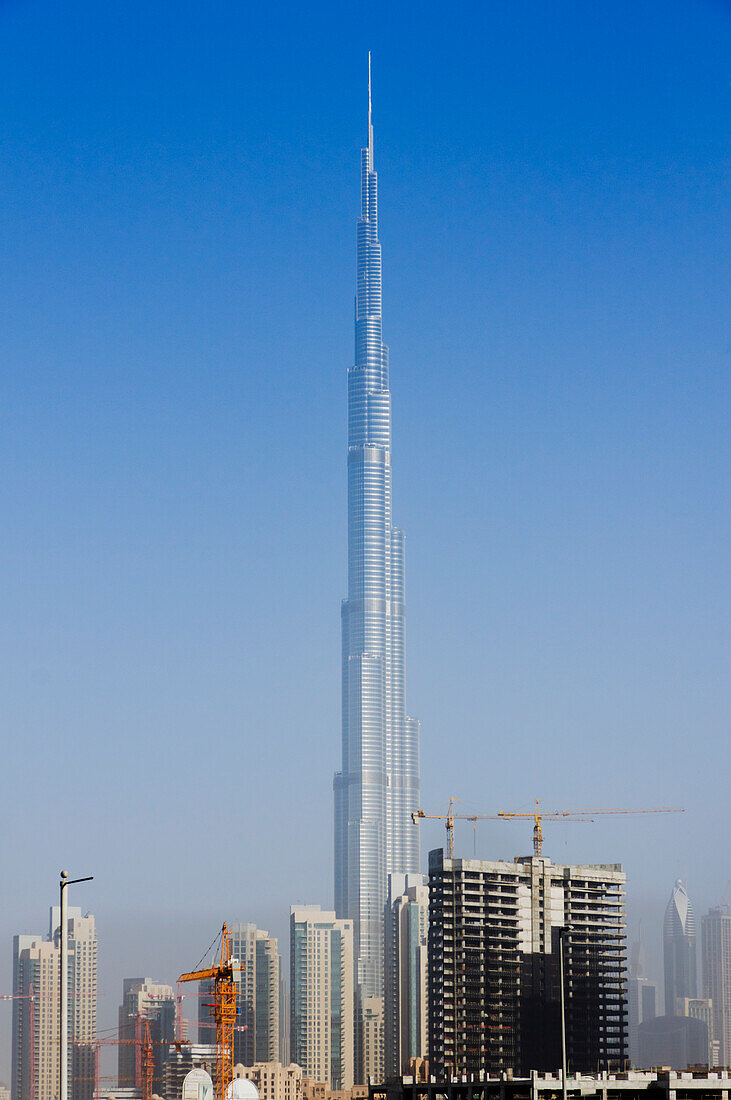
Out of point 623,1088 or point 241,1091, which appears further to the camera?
point 241,1091

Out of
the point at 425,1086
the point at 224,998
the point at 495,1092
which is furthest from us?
the point at 224,998

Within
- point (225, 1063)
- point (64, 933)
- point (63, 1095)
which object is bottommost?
point (225, 1063)

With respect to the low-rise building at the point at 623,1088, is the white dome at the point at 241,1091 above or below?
below

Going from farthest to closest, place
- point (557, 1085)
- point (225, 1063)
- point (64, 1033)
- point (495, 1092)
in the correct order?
point (225, 1063)
point (495, 1092)
point (557, 1085)
point (64, 1033)

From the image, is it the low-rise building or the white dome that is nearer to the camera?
the low-rise building

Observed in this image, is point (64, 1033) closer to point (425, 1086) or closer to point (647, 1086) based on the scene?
point (647, 1086)

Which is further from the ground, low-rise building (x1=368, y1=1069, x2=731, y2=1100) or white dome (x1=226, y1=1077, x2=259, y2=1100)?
low-rise building (x1=368, y1=1069, x2=731, y2=1100)

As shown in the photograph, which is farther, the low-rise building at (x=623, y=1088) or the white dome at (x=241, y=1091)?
the white dome at (x=241, y=1091)

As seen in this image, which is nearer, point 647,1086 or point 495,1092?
point 647,1086

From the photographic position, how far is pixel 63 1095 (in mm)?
56469

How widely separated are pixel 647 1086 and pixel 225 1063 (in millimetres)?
60974

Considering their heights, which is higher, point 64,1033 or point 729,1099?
point 64,1033

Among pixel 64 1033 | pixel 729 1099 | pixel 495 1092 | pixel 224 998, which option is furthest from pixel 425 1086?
pixel 64 1033

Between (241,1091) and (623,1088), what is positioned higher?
(623,1088)
